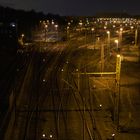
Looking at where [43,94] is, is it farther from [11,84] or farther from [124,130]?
[124,130]

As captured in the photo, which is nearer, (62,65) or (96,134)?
(96,134)

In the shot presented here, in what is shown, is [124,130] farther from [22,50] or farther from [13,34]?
[13,34]

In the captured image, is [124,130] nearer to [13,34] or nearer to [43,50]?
[43,50]

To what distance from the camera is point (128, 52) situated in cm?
5606

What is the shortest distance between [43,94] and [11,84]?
3966 millimetres

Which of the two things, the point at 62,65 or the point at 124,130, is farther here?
the point at 62,65

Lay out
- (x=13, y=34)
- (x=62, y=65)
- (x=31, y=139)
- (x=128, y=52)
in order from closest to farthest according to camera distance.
A: (x=31, y=139)
(x=62, y=65)
(x=128, y=52)
(x=13, y=34)

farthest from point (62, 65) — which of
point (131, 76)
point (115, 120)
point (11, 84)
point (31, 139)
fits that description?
point (31, 139)

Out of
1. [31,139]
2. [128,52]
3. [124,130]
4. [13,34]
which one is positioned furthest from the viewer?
[13,34]

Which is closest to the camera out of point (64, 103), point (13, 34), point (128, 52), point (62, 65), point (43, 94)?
point (64, 103)

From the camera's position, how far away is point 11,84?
3375cm

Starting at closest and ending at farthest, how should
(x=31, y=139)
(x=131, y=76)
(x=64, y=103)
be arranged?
(x=31, y=139) → (x=64, y=103) → (x=131, y=76)

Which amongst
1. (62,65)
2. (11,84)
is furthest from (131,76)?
(11,84)

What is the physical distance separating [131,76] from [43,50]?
22.6m
